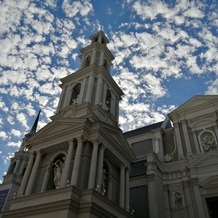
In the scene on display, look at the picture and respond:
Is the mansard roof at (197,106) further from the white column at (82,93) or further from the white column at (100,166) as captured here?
the white column at (100,166)

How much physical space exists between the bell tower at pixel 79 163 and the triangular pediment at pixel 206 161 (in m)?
6.02

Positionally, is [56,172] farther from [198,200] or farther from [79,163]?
[198,200]

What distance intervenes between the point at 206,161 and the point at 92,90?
1122 centimetres

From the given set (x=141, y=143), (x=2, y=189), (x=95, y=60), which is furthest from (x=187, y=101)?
(x=2, y=189)

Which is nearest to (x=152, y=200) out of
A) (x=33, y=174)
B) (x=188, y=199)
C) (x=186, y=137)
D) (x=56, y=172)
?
(x=188, y=199)

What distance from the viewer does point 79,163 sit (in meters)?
14.2

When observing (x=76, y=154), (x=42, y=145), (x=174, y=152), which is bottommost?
(x=76, y=154)

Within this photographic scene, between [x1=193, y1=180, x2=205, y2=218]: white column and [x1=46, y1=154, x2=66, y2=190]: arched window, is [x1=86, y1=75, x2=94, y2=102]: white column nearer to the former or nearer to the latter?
[x1=46, y1=154, x2=66, y2=190]: arched window

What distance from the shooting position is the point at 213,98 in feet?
79.4

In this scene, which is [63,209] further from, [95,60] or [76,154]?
[95,60]

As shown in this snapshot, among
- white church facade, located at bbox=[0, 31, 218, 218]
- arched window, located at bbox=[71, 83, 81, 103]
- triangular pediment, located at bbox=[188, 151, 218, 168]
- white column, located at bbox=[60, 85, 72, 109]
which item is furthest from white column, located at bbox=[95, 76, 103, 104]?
triangular pediment, located at bbox=[188, 151, 218, 168]

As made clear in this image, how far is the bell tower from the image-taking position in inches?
503

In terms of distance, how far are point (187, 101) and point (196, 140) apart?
4.57 metres

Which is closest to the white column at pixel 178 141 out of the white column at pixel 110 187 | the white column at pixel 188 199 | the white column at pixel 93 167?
the white column at pixel 188 199
